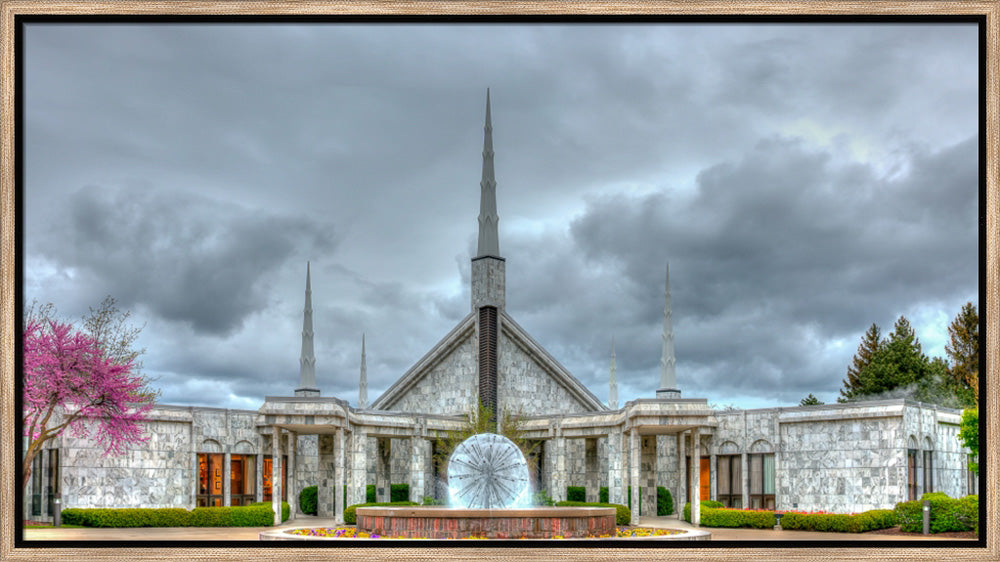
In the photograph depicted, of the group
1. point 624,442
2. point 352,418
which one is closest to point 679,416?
point 624,442

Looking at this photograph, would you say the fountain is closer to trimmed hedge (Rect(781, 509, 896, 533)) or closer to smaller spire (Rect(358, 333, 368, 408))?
trimmed hedge (Rect(781, 509, 896, 533))

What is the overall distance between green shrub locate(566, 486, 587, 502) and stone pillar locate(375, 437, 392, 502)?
7589 mm

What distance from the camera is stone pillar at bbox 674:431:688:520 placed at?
36969 millimetres

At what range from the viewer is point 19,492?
46.9 ft

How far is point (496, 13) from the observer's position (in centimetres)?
1479

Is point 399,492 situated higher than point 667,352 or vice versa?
point 667,352

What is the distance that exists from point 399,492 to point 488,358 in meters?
7.49

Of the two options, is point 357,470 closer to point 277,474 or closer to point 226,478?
point 277,474

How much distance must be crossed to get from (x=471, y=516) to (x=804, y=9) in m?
11.6

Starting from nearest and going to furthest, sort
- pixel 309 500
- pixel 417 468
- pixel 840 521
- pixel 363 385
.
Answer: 1. pixel 840 521
2. pixel 417 468
3. pixel 309 500
4. pixel 363 385

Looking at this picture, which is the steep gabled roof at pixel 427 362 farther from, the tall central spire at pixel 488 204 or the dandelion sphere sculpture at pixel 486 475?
the dandelion sphere sculpture at pixel 486 475

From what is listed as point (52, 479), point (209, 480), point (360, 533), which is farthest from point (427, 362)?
point (360, 533)

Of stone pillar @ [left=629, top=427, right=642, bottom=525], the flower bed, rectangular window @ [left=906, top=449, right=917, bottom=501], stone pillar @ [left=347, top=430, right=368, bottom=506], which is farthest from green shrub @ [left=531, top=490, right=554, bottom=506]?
the flower bed

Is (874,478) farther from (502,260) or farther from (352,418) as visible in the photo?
(502,260)
